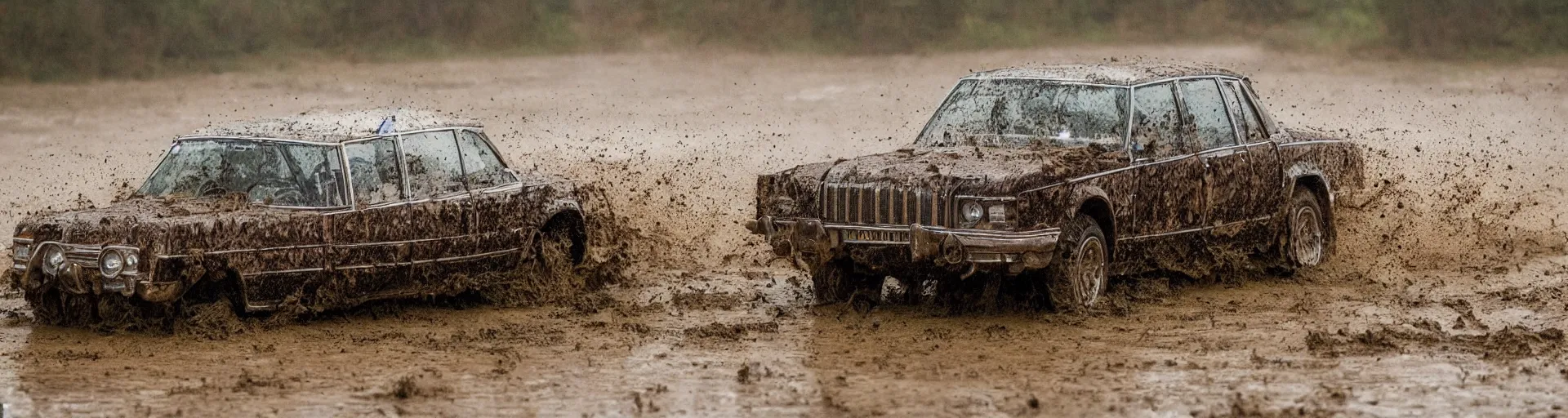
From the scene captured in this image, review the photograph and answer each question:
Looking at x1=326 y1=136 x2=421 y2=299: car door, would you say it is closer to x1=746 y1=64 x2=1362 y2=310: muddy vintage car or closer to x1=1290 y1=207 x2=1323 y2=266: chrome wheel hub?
x1=746 y1=64 x2=1362 y2=310: muddy vintage car

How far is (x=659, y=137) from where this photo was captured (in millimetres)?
20812

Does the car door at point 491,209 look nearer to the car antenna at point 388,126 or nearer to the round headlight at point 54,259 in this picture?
the car antenna at point 388,126

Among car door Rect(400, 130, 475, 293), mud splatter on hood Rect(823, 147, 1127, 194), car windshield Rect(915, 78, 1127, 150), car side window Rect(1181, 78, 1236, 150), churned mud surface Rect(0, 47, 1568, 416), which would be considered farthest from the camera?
car side window Rect(1181, 78, 1236, 150)

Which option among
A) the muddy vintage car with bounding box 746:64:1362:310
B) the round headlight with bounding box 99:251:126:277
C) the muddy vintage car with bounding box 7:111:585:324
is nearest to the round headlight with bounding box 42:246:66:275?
the muddy vintage car with bounding box 7:111:585:324

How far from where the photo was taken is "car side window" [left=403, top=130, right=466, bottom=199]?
11.9 metres

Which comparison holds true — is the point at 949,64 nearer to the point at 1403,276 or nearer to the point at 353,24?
the point at 353,24

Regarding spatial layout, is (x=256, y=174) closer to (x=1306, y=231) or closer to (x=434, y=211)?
(x=434, y=211)

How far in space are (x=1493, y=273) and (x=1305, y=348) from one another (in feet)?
12.8

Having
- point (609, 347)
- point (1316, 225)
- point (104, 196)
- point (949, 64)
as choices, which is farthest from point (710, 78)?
point (609, 347)

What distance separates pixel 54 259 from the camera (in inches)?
428

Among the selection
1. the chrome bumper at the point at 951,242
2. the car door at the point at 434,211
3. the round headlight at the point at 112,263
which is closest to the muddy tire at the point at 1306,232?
the chrome bumper at the point at 951,242

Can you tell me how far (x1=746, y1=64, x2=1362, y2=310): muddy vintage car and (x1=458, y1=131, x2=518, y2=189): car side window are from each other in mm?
1696

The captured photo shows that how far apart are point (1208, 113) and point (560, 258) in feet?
13.5

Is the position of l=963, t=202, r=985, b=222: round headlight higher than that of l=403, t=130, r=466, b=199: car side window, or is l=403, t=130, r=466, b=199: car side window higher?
l=403, t=130, r=466, b=199: car side window
